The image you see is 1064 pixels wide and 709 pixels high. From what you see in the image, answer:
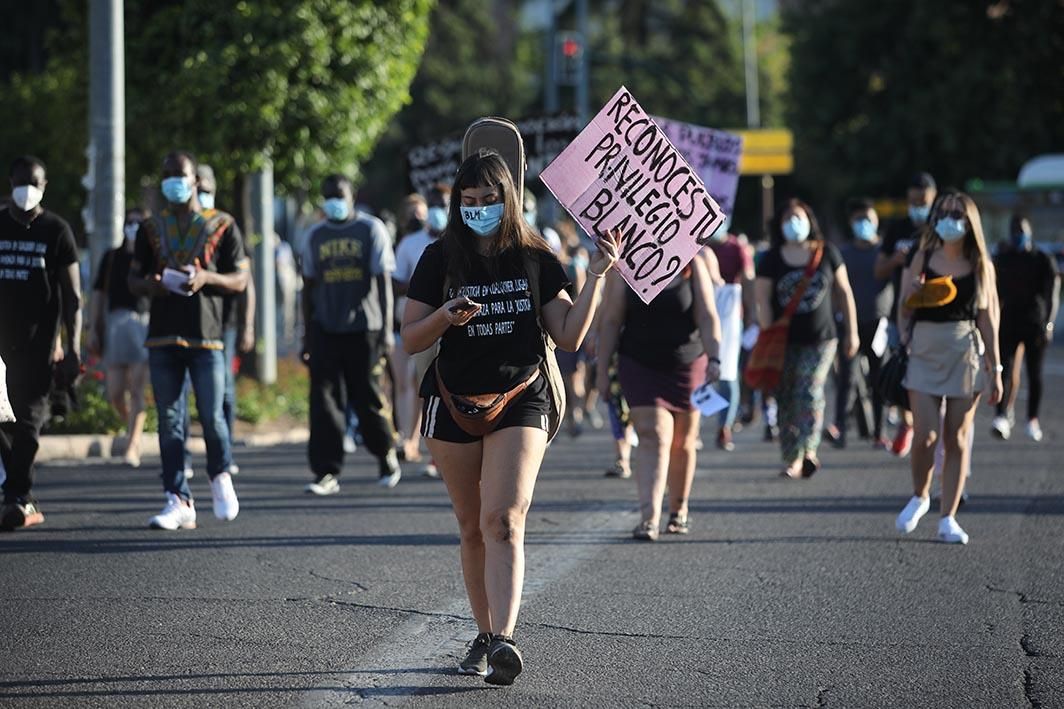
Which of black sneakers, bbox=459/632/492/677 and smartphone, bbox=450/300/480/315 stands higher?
smartphone, bbox=450/300/480/315

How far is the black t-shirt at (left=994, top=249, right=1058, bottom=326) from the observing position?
14.8 m

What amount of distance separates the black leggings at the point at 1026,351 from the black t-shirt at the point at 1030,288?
9cm

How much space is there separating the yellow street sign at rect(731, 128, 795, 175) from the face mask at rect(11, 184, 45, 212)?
125ft

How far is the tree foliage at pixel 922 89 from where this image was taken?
41.1 meters

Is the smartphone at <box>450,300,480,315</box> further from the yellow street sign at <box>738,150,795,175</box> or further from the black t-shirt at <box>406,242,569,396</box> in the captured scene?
the yellow street sign at <box>738,150,795,175</box>

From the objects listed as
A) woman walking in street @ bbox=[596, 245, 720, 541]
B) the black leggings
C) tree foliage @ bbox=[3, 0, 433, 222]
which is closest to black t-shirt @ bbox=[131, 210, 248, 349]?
woman walking in street @ bbox=[596, 245, 720, 541]

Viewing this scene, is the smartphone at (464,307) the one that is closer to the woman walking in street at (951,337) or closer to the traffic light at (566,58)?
the woman walking in street at (951,337)

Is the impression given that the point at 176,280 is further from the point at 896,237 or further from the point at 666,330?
the point at 896,237

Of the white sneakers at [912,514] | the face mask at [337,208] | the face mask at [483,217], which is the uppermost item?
the face mask at [337,208]

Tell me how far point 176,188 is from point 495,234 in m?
3.54

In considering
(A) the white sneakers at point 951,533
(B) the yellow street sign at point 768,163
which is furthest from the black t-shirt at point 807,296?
(B) the yellow street sign at point 768,163

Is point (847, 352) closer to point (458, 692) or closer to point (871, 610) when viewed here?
point (871, 610)

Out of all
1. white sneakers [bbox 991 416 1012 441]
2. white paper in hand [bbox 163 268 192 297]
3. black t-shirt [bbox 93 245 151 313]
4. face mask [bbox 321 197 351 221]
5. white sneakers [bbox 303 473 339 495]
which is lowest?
white sneakers [bbox 991 416 1012 441]

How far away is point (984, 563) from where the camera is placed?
28.1ft
